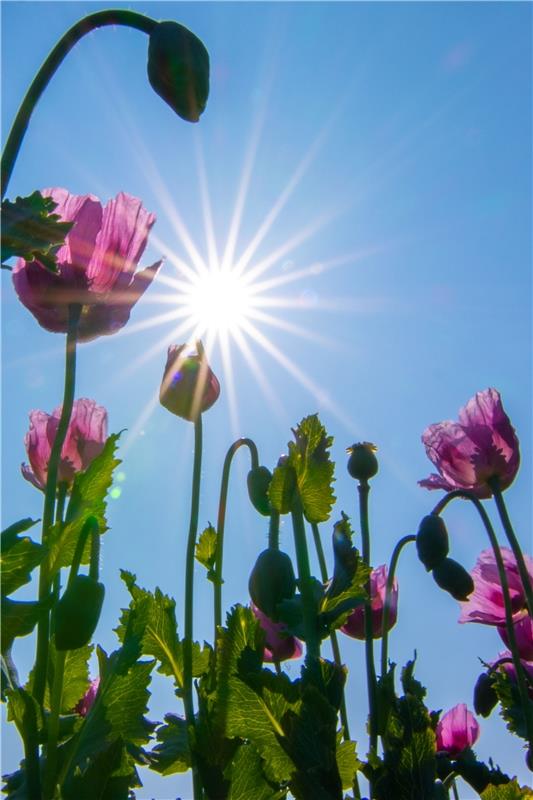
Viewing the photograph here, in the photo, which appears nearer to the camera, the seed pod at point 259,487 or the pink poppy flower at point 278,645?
the seed pod at point 259,487

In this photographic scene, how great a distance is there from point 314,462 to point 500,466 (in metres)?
1.12

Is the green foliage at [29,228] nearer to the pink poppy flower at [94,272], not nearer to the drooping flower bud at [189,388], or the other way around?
the pink poppy flower at [94,272]

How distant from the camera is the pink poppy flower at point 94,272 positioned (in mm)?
1486

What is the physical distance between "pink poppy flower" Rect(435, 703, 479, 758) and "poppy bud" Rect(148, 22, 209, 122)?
66.3 inches

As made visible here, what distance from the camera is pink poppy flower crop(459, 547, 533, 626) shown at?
2279 millimetres

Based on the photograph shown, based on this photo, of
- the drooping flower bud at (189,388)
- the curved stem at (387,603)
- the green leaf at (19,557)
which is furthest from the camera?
the curved stem at (387,603)

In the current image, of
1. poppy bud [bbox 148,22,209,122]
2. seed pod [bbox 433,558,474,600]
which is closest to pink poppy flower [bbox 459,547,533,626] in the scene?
seed pod [bbox 433,558,474,600]

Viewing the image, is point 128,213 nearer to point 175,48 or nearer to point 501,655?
point 175,48

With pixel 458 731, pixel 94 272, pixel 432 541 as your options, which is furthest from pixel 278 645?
pixel 94 272

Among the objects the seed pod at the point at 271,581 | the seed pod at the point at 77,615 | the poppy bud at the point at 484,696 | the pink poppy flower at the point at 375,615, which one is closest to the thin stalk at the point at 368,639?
the seed pod at the point at 271,581

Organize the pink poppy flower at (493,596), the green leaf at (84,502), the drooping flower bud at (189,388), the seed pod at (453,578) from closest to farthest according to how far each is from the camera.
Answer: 1. the green leaf at (84,502)
2. the drooping flower bud at (189,388)
3. the seed pod at (453,578)
4. the pink poppy flower at (493,596)

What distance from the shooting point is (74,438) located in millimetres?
1659

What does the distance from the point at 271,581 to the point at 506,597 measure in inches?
30.8

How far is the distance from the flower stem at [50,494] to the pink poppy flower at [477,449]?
125cm
